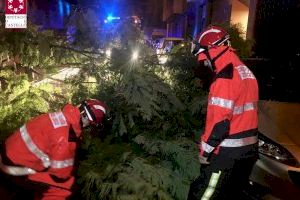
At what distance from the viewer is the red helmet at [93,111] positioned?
368cm

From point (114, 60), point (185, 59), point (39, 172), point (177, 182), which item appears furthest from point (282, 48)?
point (39, 172)

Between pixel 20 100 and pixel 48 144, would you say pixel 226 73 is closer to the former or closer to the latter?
pixel 48 144

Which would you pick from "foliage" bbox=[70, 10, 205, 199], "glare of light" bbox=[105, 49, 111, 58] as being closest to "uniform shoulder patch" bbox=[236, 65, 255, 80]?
"foliage" bbox=[70, 10, 205, 199]

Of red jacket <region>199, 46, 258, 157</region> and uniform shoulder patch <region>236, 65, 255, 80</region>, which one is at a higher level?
uniform shoulder patch <region>236, 65, 255, 80</region>

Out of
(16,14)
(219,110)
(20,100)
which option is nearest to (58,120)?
(219,110)

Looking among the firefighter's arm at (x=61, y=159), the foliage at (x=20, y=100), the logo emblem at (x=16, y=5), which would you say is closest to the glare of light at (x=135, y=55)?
the foliage at (x=20, y=100)

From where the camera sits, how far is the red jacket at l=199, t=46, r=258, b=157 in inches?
138

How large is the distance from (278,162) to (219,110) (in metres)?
1.15

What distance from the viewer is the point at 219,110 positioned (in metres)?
3.49

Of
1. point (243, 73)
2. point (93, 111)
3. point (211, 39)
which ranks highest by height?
point (211, 39)

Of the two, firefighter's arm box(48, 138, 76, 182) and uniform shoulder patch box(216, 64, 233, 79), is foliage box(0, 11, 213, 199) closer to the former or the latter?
firefighter's arm box(48, 138, 76, 182)

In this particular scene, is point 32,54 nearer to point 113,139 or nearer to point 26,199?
point 113,139

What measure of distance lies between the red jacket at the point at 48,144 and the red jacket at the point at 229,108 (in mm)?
1153

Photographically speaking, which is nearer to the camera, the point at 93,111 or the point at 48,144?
the point at 48,144
